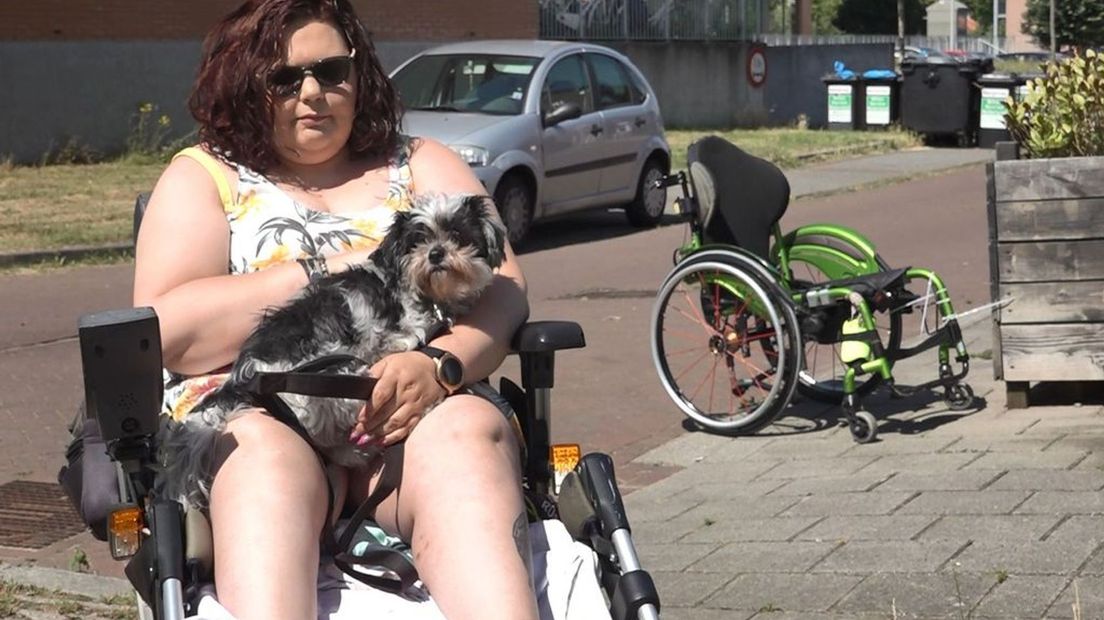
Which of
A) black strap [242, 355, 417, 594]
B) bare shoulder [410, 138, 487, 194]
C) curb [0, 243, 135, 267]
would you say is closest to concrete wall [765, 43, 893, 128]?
curb [0, 243, 135, 267]

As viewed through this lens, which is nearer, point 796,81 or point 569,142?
point 569,142

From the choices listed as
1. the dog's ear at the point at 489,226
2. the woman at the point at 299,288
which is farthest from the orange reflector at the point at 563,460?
the dog's ear at the point at 489,226

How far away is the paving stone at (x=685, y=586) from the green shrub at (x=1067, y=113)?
323cm

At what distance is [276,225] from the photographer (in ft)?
12.8

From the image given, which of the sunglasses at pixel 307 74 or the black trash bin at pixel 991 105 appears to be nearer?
the sunglasses at pixel 307 74

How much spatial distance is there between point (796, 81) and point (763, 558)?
29.3 metres

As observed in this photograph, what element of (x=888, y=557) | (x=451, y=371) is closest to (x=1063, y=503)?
(x=888, y=557)

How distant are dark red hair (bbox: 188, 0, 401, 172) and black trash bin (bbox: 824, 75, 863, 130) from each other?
24529 millimetres

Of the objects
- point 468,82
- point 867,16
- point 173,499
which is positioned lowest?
point 867,16

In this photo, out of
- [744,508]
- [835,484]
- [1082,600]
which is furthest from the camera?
[835,484]

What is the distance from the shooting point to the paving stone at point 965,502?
5.54m

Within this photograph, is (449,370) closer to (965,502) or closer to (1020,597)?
(1020,597)

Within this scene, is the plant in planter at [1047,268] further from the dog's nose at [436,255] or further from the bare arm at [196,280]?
the bare arm at [196,280]

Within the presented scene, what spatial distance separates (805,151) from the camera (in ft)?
79.8
